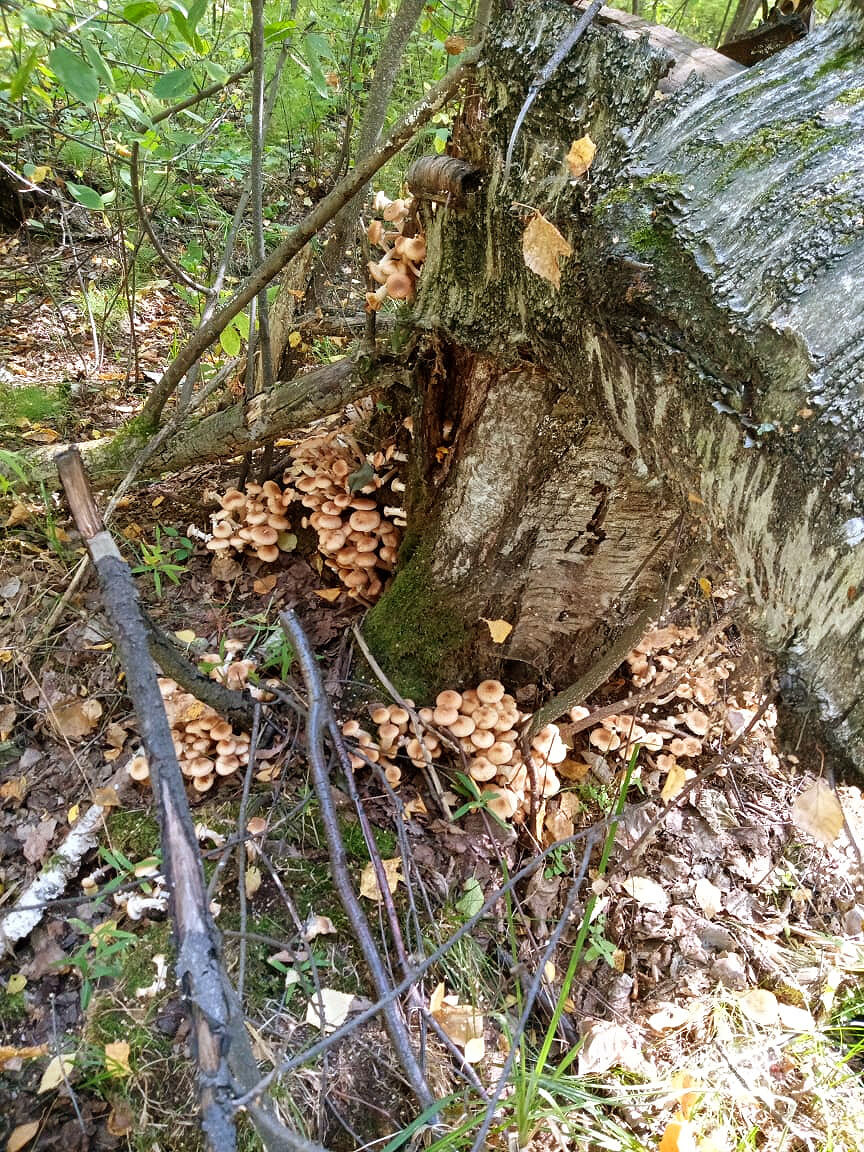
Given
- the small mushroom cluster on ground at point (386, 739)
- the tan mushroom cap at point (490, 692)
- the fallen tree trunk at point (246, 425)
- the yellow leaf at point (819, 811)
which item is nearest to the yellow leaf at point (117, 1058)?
the small mushroom cluster on ground at point (386, 739)

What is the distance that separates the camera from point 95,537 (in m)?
1.88

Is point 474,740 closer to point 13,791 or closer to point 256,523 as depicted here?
point 256,523

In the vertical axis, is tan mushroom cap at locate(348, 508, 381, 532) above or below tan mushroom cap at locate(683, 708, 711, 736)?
above

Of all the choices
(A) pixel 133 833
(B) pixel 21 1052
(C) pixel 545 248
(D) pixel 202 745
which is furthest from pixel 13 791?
(C) pixel 545 248

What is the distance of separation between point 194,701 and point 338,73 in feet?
21.5

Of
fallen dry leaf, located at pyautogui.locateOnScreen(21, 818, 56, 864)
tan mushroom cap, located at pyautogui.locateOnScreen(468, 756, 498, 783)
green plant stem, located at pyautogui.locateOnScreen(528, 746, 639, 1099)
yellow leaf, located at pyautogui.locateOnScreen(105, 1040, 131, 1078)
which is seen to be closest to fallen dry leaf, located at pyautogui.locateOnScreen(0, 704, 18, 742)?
fallen dry leaf, located at pyautogui.locateOnScreen(21, 818, 56, 864)

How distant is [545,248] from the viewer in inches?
67.4

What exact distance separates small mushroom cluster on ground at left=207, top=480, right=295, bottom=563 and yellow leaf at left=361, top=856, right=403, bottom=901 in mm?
1468

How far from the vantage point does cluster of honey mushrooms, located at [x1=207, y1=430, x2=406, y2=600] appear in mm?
3125

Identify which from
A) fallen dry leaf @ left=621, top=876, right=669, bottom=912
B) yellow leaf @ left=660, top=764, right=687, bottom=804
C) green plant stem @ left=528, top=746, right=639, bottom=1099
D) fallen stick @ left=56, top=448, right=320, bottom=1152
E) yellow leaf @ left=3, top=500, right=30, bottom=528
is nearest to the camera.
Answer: fallen stick @ left=56, top=448, right=320, bottom=1152

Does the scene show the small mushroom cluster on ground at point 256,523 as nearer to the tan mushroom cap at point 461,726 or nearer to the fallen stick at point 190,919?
the tan mushroom cap at point 461,726

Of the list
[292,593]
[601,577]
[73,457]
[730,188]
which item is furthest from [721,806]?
[73,457]

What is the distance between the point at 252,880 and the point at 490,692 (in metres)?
1.14

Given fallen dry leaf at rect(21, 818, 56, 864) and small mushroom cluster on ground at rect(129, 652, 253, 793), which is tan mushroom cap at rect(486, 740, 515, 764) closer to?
small mushroom cluster on ground at rect(129, 652, 253, 793)
